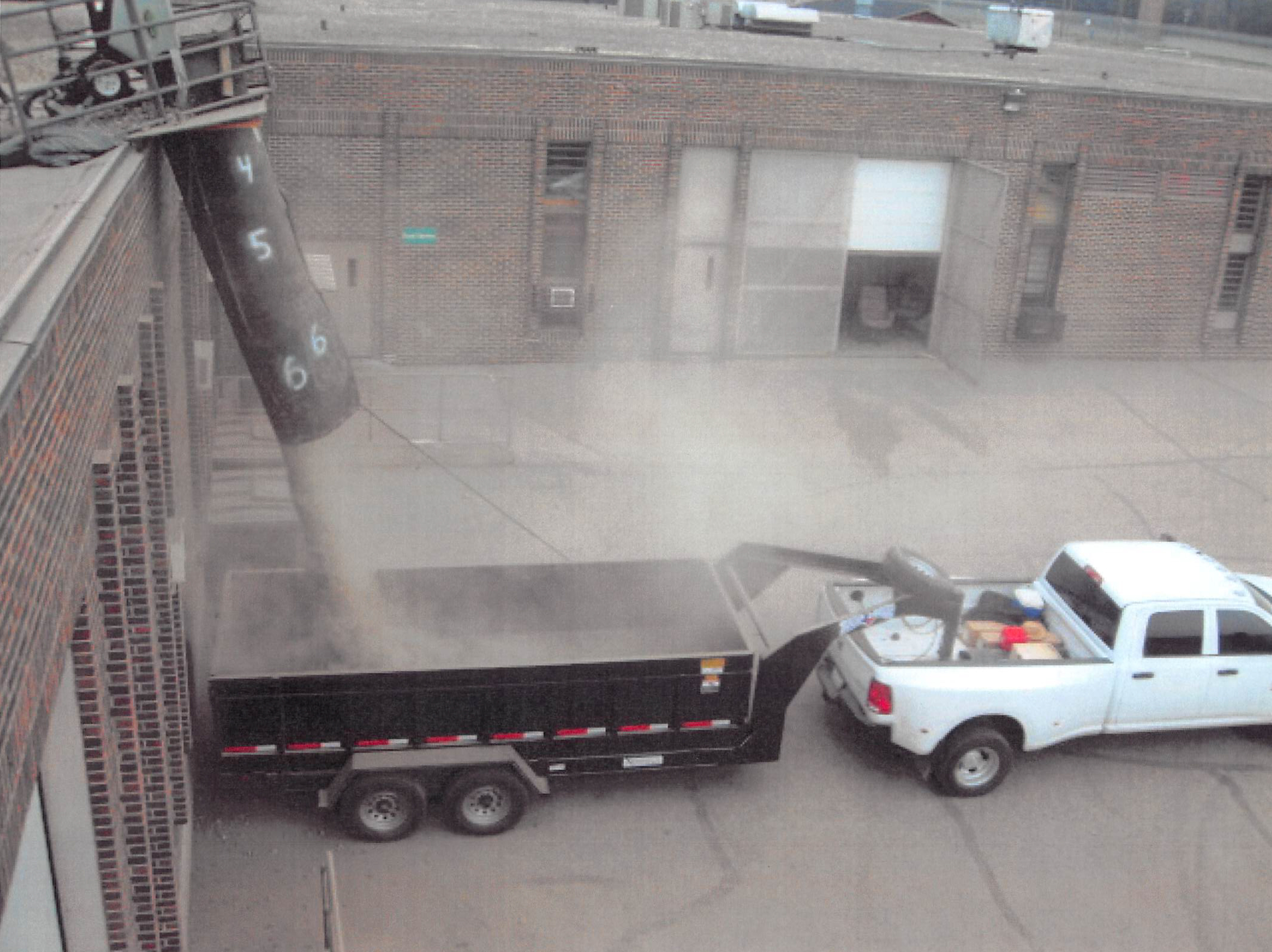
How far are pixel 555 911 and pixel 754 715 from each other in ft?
6.76

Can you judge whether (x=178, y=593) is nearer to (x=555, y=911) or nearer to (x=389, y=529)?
(x=555, y=911)

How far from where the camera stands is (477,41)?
21047 millimetres

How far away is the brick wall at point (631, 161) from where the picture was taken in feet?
60.4

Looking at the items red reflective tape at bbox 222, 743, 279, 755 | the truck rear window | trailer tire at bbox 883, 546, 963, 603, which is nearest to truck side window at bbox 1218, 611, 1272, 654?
the truck rear window

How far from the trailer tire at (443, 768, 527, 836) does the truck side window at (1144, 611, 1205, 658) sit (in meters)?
5.03

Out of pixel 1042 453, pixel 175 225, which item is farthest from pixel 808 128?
pixel 175 225

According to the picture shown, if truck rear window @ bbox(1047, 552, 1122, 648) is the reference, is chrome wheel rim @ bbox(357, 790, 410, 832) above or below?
below

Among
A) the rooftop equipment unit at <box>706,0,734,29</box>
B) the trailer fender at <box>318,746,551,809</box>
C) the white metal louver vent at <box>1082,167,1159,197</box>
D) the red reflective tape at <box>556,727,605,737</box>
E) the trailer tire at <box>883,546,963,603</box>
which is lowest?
the trailer fender at <box>318,746,551,809</box>

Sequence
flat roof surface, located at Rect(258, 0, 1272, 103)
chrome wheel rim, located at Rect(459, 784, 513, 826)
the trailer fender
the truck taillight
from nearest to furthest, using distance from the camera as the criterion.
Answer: the trailer fender
chrome wheel rim, located at Rect(459, 784, 513, 826)
the truck taillight
flat roof surface, located at Rect(258, 0, 1272, 103)

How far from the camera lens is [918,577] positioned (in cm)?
1027

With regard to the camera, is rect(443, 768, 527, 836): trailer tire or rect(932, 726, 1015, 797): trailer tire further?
rect(932, 726, 1015, 797): trailer tire

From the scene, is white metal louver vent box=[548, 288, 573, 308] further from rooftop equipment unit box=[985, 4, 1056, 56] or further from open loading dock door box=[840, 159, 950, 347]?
rooftop equipment unit box=[985, 4, 1056, 56]

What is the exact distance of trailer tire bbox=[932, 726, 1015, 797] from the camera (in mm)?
10094

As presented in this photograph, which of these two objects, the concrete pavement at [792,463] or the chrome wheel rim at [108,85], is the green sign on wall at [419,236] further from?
the chrome wheel rim at [108,85]
